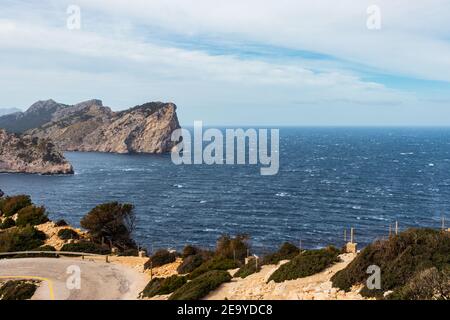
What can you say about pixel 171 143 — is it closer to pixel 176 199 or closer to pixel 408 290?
pixel 176 199

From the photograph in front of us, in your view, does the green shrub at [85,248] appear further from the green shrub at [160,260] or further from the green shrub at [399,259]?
the green shrub at [399,259]

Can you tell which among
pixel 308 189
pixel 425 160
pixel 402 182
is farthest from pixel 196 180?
pixel 425 160

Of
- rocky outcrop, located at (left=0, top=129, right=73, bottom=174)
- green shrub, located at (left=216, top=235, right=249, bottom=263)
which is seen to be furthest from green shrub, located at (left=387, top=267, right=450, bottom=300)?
rocky outcrop, located at (left=0, top=129, right=73, bottom=174)

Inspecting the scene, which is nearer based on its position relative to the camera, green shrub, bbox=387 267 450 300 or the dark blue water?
green shrub, bbox=387 267 450 300

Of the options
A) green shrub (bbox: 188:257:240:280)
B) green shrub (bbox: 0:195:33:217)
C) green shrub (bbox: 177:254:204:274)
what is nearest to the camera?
green shrub (bbox: 188:257:240:280)

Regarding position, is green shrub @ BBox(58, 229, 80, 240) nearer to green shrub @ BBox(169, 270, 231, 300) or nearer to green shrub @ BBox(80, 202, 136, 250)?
green shrub @ BBox(80, 202, 136, 250)

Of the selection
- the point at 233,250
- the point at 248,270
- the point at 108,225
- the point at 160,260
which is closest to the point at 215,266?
the point at 248,270

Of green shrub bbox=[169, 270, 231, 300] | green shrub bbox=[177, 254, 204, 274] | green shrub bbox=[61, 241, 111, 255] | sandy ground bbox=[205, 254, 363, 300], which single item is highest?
sandy ground bbox=[205, 254, 363, 300]

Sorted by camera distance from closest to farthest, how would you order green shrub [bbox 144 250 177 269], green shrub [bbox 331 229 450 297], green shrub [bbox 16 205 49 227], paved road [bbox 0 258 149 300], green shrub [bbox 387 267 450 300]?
1. green shrub [bbox 387 267 450 300]
2. green shrub [bbox 331 229 450 297]
3. paved road [bbox 0 258 149 300]
4. green shrub [bbox 144 250 177 269]
5. green shrub [bbox 16 205 49 227]
